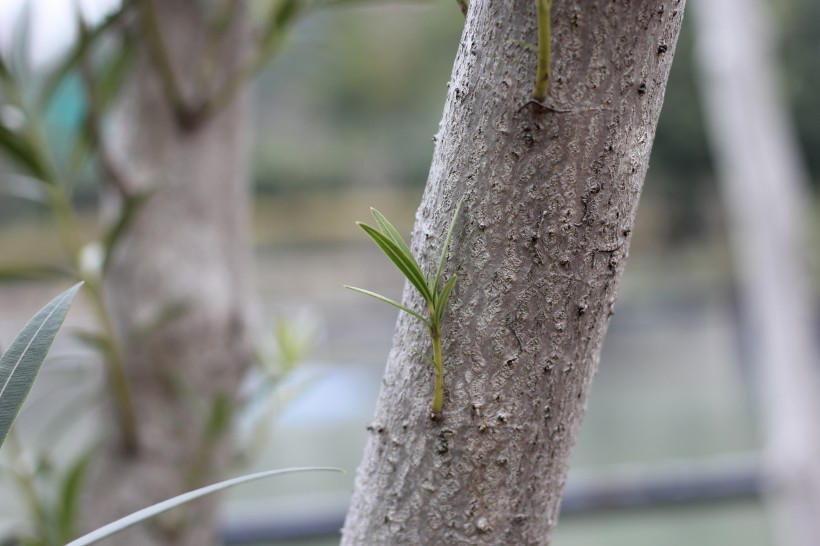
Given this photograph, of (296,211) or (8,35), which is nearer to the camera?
(8,35)

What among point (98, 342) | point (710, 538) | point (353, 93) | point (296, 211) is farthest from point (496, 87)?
point (353, 93)

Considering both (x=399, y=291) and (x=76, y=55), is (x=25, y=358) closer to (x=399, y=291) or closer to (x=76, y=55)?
(x=76, y=55)

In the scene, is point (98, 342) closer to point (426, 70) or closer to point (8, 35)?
point (8, 35)

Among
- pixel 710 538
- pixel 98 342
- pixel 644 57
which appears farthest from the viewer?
pixel 710 538

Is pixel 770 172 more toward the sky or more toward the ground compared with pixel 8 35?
more toward the sky

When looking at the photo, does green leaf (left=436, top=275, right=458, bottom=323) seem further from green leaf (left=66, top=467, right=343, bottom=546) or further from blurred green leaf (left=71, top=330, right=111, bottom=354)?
blurred green leaf (left=71, top=330, right=111, bottom=354)

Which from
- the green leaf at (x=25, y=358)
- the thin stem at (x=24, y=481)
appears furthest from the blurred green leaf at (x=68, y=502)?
the green leaf at (x=25, y=358)

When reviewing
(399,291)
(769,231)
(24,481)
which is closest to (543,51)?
(24,481)
